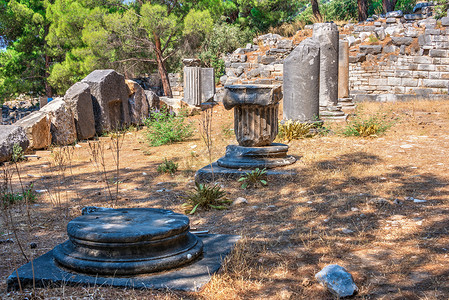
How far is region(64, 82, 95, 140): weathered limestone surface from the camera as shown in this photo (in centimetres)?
1027

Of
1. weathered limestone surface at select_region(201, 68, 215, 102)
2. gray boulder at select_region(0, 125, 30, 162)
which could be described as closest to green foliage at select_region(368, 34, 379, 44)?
weathered limestone surface at select_region(201, 68, 215, 102)

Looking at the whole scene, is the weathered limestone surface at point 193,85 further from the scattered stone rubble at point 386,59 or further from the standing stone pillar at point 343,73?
the standing stone pillar at point 343,73

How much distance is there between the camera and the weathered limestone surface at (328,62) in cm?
1152

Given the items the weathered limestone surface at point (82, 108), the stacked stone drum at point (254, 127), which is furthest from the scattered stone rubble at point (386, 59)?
the stacked stone drum at point (254, 127)

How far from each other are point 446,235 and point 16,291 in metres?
3.30

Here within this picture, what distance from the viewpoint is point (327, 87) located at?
11.6m

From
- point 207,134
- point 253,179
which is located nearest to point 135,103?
point 253,179

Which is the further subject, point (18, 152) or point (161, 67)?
point (161, 67)

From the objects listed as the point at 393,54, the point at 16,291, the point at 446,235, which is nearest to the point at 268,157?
the point at 446,235

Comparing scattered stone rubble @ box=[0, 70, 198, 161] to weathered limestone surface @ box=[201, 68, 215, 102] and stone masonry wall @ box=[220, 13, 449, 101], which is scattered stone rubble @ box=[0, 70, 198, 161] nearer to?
weathered limestone surface @ box=[201, 68, 215, 102]

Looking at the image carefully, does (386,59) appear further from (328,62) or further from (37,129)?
(37,129)

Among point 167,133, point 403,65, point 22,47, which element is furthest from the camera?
point 22,47

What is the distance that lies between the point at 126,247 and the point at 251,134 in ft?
12.4

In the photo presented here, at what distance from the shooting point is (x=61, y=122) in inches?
392
